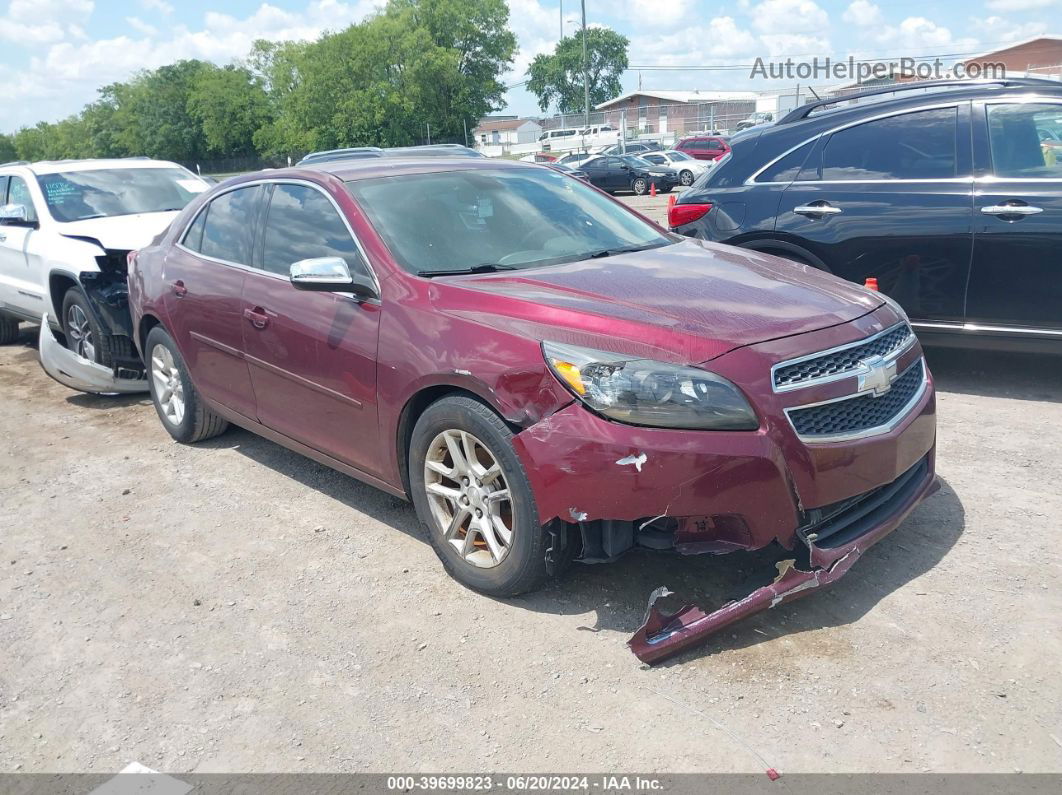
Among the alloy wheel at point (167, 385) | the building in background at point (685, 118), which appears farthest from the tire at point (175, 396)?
the building in background at point (685, 118)

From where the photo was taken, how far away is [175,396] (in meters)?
5.71

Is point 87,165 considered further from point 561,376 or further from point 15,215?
point 561,376

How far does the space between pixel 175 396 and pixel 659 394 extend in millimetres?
3735

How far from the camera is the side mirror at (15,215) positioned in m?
7.80

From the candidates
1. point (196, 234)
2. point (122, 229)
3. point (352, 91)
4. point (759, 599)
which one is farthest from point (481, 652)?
point (352, 91)

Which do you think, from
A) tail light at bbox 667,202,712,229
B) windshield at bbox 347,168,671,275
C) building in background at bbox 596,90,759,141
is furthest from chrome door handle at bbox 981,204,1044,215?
building in background at bbox 596,90,759,141

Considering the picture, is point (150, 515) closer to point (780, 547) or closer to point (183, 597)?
point (183, 597)

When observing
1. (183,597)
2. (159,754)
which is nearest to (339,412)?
(183,597)

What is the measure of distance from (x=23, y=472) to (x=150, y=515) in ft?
4.47

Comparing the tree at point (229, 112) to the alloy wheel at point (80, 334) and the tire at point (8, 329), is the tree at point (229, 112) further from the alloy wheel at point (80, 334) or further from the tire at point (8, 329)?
the alloy wheel at point (80, 334)

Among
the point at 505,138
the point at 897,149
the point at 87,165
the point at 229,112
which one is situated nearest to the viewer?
the point at 897,149

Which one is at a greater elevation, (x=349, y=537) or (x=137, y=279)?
(x=137, y=279)

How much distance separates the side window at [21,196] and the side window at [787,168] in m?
6.10

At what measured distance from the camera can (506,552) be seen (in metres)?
3.47
